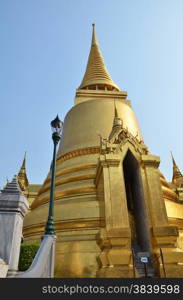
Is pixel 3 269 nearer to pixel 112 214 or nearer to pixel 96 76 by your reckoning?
pixel 112 214

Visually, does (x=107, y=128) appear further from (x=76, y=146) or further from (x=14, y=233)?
(x=14, y=233)

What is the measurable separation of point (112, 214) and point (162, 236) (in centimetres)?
185

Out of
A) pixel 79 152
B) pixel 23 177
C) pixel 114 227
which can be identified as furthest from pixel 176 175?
pixel 114 227

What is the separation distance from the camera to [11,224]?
11.2 ft

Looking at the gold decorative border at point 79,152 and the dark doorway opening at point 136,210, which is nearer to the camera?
the dark doorway opening at point 136,210

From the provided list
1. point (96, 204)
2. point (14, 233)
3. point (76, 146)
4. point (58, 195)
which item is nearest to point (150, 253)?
point (96, 204)

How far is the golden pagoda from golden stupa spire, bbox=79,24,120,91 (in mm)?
8443

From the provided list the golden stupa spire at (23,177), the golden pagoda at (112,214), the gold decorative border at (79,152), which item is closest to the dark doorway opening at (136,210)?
the golden pagoda at (112,214)

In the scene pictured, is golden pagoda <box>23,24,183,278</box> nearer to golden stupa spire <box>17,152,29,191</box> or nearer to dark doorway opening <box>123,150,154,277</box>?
dark doorway opening <box>123,150,154,277</box>

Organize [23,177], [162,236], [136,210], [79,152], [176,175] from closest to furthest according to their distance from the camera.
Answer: [162,236], [136,210], [79,152], [176,175], [23,177]

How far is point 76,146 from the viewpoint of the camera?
13594mm

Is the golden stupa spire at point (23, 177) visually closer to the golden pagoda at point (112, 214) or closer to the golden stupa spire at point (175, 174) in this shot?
the golden pagoda at point (112, 214)

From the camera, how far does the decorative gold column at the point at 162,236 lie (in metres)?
7.28

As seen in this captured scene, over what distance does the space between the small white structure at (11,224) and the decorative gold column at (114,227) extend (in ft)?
15.1
